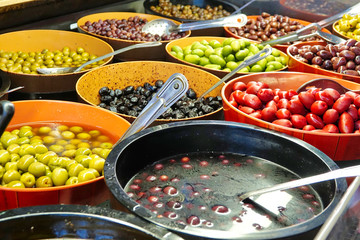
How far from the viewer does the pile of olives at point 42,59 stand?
2242mm

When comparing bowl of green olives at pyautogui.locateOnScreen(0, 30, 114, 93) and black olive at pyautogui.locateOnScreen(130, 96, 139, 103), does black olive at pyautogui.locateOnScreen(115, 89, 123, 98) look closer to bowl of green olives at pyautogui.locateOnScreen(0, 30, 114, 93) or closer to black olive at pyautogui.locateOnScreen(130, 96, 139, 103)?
black olive at pyautogui.locateOnScreen(130, 96, 139, 103)

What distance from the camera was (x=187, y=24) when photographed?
285cm

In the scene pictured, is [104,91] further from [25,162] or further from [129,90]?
[25,162]

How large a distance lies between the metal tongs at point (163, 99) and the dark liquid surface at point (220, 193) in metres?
Answer: 0.13

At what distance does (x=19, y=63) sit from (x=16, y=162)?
3.44 ft

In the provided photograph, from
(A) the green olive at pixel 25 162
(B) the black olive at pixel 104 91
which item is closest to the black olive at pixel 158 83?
(B) the black olive at pixel 104 91

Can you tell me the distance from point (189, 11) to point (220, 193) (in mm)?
2506

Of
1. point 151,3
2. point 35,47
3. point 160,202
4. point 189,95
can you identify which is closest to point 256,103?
point 189,95

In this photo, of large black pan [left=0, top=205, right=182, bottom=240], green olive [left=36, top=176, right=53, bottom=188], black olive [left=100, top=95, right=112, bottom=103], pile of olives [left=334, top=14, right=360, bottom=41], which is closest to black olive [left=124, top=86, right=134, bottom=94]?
black olive [left=100, top=95, right=112, bottom=103]

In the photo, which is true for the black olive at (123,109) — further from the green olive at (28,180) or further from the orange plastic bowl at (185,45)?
the green olive at (28,180)

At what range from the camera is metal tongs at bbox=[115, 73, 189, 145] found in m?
1.32

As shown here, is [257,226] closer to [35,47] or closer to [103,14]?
[35,47]

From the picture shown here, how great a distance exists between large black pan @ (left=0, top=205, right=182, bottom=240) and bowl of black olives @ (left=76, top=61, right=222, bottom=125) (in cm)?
93

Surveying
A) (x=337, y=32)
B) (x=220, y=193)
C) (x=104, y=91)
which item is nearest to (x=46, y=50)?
(x=104, y=91)
